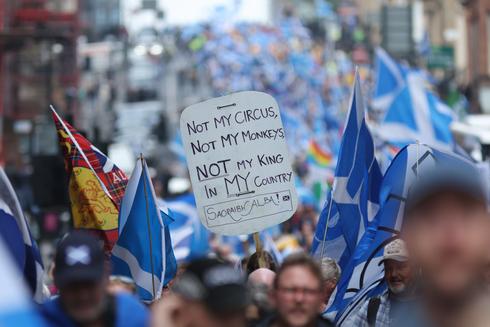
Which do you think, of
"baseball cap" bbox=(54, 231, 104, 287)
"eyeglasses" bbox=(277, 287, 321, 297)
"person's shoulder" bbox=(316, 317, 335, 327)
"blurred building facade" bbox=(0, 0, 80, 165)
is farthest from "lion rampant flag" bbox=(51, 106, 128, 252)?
"blurred building facade" bbox=(0, 0, 80, 165)

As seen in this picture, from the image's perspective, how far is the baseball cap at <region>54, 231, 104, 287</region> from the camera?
15.9 ft

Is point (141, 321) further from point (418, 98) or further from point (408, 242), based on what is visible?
point (418, 98)

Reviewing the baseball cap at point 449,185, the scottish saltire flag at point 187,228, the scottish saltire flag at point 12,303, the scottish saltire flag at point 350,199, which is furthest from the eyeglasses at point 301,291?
the scottish saltire flag at point 187,228

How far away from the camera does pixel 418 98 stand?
17125 millimetres

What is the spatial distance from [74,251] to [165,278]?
13.4ft

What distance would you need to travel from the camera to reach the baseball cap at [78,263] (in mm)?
4848

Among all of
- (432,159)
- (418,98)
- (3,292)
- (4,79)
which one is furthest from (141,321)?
(4,79)

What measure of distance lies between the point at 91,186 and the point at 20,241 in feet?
5.13

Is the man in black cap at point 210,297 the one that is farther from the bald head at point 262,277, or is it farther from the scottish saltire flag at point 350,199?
the scottish saltire flag at point 350,199

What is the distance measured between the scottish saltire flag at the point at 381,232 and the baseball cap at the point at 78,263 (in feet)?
11.3

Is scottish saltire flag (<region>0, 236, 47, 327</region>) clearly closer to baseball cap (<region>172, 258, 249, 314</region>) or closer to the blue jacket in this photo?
baseball cap (<region>172, 258, 249, 314</region>)

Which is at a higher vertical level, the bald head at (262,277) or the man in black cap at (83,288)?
the man in black cap at (83,288)

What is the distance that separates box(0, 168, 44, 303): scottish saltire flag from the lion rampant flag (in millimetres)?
1140

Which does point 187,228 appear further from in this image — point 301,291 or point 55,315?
point 55,315
